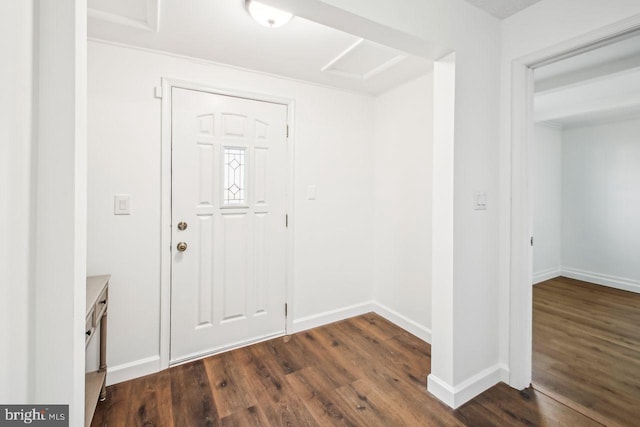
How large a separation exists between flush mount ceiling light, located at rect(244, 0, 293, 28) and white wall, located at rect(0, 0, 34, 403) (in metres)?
1.10

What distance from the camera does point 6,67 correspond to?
625 mm

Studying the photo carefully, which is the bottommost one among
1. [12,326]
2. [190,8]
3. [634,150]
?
[12,326]

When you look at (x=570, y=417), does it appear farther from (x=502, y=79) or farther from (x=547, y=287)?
(x=547, y=287)

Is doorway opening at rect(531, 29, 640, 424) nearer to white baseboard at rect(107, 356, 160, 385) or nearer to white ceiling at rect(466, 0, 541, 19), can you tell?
white ceiling at rect(466, 0, 541, 19)

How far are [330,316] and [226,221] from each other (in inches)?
54.8

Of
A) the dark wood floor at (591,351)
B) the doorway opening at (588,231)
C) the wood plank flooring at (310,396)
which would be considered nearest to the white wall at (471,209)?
the wood plank flooring at (310,396)

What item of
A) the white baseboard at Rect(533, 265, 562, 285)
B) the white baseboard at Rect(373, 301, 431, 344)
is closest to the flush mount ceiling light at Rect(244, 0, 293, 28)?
the white baseboard at Rect(373, 301, 431, 344)

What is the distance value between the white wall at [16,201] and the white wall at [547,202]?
496cm

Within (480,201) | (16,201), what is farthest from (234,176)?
(480,201)

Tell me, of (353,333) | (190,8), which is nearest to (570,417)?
(353,333)

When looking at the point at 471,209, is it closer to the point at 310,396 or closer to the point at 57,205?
the point at 310,396

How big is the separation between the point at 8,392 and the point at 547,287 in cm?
506

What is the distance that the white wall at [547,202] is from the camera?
13.3 feet

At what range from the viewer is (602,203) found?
13.0ft
